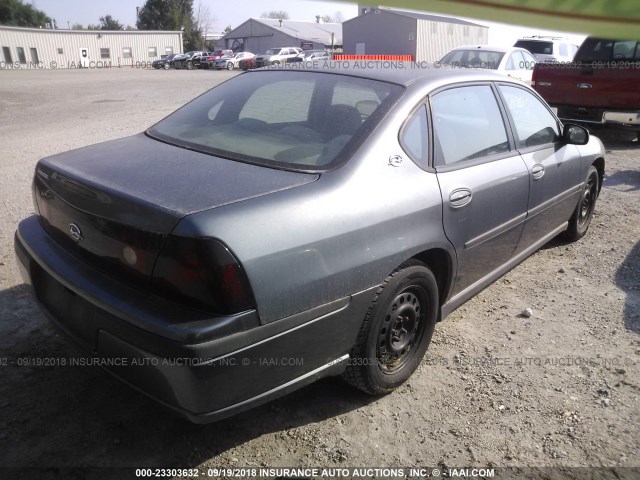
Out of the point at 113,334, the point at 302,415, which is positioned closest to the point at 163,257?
the point at 113,334

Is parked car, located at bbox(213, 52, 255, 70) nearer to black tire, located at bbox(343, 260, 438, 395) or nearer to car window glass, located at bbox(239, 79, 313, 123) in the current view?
car window glass, located at bbox(239, 79, 313, 123)

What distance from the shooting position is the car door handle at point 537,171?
3.60 metres

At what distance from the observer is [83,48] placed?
49.6 m

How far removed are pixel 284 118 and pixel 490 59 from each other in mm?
9867

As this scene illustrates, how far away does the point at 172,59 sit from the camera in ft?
150

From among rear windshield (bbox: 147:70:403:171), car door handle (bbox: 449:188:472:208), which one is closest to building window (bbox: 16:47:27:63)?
rear windshield (bbox: 147:70:403:171)

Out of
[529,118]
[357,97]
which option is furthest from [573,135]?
[357,97]

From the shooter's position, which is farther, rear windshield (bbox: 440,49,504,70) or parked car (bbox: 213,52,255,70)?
parked car (bbox: 213,52,255,70)

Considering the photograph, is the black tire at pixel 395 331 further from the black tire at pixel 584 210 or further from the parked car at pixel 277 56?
the parked car at pixel 277 56

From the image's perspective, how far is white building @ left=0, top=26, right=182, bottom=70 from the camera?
135 feet

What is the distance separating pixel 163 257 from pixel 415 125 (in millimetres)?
1481

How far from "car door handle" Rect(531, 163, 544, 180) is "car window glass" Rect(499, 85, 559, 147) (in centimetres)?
16

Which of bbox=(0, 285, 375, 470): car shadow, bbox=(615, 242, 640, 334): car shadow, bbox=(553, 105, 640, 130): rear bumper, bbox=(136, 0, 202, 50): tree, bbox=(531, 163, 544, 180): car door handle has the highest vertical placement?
bbox=(136, 0, 202, 50): tree

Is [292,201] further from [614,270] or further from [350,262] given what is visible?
[614,270]
